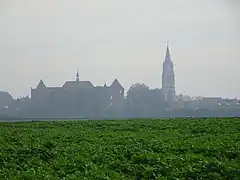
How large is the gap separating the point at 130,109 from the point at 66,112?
40.3 feet

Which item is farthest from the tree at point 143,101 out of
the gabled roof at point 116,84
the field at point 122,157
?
the field at point 122,157

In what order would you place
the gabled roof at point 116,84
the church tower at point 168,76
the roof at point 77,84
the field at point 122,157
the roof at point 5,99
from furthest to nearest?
the church tower at point 168,76 → the gabled roof at point 116,84 → the roof at point 77,84 → the roof at point 5,99 → the field at point 122,157

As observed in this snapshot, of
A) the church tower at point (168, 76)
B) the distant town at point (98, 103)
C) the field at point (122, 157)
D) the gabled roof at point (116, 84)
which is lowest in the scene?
the field at point (122, 157)

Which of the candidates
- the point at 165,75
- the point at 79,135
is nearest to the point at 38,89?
the point at 165,75

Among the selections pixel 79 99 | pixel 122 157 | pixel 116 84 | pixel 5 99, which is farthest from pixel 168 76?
pixel 122 157

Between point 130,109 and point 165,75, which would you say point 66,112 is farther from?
point 165,75

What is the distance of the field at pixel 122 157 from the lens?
1112cm

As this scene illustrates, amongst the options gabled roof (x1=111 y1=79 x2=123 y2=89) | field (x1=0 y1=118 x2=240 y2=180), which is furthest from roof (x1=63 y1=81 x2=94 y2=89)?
field (x1=0 y1=118 x2=240 y2=180)

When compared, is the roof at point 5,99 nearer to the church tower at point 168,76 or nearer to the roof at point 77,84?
the roof at point 77,84

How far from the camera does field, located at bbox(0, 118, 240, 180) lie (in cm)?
1112

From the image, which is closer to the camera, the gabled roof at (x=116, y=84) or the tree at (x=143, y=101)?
the tree at (x=143, y=101)

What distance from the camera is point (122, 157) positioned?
12.9 m

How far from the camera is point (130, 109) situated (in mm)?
98312

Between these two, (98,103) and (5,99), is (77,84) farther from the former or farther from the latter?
(98,103)
